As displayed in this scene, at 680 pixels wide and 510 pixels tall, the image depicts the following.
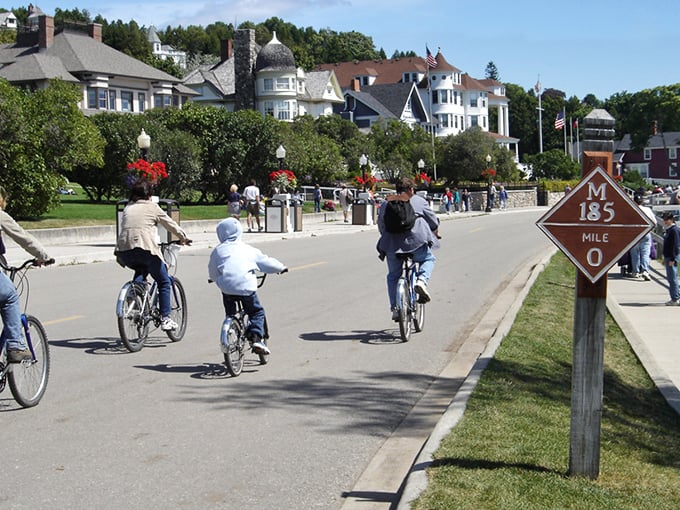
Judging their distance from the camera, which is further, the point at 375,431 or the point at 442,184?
the point at 442,184

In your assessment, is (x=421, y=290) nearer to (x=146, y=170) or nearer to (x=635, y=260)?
(x=635, y=260)

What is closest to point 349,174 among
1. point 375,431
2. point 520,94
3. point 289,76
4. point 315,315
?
point 289,76

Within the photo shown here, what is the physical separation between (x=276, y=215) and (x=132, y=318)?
2410 centimetres

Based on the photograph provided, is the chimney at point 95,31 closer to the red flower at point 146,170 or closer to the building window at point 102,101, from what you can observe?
the building window at point 102,101

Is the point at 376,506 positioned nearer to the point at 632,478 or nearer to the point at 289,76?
the point at 632,478

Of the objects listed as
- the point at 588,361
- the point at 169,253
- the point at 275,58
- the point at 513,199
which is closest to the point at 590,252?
the point at 588,361

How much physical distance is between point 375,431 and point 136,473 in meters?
2.05

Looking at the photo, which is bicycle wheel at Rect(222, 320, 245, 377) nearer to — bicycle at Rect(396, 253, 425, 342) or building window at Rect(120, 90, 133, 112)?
bicycle at Rect(396, 253, 425, 342)

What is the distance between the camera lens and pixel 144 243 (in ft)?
33.7

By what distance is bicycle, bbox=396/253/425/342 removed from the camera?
11.1 meters

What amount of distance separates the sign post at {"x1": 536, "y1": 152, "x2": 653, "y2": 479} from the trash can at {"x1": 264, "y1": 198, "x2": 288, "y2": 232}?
28559 millimetres

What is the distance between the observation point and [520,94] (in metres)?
161

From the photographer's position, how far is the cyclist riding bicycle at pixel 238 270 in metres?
9.02

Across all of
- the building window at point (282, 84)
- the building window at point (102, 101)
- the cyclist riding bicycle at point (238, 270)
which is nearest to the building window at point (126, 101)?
the building window at point (102, 101)
